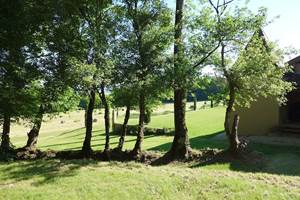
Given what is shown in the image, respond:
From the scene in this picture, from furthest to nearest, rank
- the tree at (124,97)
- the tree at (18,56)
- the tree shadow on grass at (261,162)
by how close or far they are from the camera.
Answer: the tree at (124,97)
the tree shadow on grass at (261,162)
the tree at (18,56)

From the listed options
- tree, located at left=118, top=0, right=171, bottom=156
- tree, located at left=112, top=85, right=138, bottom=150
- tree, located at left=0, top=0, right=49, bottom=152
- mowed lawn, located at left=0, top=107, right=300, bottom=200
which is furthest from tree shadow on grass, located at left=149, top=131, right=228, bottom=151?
mowed lawn, located at left=0, top=107, right=300, bottom=200

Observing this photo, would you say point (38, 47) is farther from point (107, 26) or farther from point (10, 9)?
point (107, 26)

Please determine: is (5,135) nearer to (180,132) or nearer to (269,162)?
(180,132)

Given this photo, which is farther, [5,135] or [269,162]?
[5,135]

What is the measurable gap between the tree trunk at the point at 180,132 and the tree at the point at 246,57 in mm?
1792

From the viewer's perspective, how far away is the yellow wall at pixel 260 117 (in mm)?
23453

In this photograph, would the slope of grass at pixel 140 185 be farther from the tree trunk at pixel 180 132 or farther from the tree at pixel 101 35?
the tree trunk at pixel 180 132

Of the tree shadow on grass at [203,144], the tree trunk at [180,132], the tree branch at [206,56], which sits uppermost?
the tree branch at [206,56]

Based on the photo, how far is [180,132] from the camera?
16.7 meters

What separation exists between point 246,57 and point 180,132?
13.0 ft

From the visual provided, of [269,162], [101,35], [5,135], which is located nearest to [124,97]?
[101,35]

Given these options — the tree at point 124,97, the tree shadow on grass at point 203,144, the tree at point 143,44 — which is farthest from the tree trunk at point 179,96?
the tree shadow on grass at point 203,144

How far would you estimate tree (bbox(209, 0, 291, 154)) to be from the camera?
14797 mm

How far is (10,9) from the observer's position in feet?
46.6
